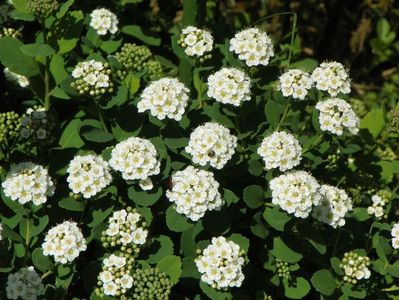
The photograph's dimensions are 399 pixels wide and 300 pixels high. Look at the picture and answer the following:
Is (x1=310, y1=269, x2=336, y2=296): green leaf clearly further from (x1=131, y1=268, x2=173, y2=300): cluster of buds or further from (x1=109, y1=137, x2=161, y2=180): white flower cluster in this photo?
(x1=109, y1=137, x2=161, y2=180): white flower cluster

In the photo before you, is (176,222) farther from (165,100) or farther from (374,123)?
(374,123)

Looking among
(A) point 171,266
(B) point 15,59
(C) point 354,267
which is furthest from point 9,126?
(C) point 354,267

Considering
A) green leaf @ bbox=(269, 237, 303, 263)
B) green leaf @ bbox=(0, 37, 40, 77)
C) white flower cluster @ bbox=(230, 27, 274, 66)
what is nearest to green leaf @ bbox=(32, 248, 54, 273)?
green leaf @ bbox=(0, 37, 40, 77)

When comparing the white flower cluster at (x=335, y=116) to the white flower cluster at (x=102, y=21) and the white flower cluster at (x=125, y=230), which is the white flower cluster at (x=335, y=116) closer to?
the white flower cluster at (x=125, y=230)

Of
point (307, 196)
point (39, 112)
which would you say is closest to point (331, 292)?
point (307, 196)

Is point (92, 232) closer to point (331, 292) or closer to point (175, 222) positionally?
point (175, 222)

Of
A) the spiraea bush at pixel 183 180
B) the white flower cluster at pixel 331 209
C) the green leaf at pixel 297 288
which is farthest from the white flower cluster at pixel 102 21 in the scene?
Answer: the green leaf at pixel 297 288
